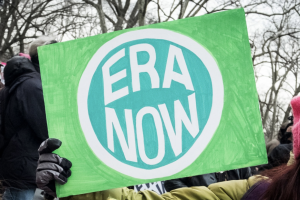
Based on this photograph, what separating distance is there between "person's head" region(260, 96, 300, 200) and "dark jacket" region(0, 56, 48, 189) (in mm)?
1807

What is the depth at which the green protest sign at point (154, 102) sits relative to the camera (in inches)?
59.5

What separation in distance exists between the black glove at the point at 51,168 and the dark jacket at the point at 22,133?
3.95ft

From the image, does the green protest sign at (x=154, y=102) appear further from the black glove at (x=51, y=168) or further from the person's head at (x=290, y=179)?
the person's head at (x=290, y=179)

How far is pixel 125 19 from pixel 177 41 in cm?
931

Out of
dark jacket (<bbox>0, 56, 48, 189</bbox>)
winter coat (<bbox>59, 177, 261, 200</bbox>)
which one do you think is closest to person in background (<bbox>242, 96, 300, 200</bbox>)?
winter coat (<bbox>59, 177, 261, 200</bbox>)

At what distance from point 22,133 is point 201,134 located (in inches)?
64.0

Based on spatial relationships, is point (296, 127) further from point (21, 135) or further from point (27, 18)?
point (27, 18)

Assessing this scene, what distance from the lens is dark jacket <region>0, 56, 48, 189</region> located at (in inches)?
107

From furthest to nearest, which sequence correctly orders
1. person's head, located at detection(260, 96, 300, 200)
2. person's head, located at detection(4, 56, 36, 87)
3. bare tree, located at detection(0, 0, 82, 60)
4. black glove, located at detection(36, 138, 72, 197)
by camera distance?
bare tree, located at detection(0, 0, 82, 60) → person's head, located at detection(4, 56, 36, 87) → black glove, located at detection(36, 138, 72, 197) → person's head, located at detection(260, 96, 300, 200)

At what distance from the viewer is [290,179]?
116cm

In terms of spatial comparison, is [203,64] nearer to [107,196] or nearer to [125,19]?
[107,196]

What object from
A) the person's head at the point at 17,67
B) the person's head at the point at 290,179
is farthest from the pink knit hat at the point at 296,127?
the person's head at the point at 17,67

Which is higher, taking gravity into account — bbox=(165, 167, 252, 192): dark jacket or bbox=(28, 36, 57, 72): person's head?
bbox=(28, 36, 57, 72): person's head

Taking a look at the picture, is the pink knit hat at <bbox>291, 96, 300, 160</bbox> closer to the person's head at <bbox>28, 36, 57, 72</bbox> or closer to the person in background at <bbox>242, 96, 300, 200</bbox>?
the person in background at <bbox>242, 96, 300, 200</bbox>
